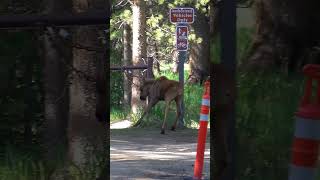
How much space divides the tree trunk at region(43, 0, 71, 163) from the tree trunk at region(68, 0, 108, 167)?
4 cm

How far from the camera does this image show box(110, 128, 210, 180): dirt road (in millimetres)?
9755

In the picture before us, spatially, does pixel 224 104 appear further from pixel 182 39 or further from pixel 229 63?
pixel 182 39

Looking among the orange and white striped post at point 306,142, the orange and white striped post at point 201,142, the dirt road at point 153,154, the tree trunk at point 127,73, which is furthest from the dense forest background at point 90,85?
the tree trunk at point 127,73

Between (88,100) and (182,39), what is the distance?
14060 mm

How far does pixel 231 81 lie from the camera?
3.66m

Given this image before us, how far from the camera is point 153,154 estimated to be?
12867 millimetres

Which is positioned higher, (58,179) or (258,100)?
(258,100)

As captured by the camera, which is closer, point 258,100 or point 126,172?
point 258,100

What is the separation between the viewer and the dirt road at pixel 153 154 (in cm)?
975

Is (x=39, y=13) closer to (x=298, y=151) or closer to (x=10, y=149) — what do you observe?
(x=10, y=149)

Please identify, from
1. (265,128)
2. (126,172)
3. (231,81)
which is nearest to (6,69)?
(231,81)

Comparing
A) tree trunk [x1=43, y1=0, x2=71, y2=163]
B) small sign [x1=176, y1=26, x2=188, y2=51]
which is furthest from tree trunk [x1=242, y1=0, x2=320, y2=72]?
small sign [x1=176, y1=26, x2=188, y2=51]

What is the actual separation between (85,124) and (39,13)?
0.61 metres

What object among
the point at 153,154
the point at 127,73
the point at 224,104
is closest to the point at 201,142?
the point at 153,154
